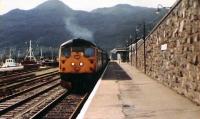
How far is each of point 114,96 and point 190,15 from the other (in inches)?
200

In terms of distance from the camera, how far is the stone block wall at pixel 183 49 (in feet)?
43.0

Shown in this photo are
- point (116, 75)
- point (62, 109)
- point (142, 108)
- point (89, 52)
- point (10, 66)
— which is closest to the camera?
point (142, 108)

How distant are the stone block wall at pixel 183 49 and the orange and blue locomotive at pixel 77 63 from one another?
5.63 meters

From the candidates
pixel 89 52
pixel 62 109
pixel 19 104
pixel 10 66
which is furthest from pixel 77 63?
pixel 10 66

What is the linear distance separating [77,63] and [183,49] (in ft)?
36.8

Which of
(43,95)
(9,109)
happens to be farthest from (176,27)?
(43,95)

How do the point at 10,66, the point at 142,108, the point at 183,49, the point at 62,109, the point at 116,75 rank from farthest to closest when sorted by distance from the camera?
the point at 10,66 → the point at 116,75 → the point at 62,109 → the point at 183,49 → the point at 142,108

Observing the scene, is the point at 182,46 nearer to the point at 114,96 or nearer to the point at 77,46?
the point at 114,96

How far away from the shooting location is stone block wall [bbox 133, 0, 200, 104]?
516 inches

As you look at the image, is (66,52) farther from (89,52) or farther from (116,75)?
(116,75)

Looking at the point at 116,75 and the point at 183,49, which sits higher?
the point at 183,49

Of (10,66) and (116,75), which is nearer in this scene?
(116,75)

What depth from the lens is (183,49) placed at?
51.0 ft

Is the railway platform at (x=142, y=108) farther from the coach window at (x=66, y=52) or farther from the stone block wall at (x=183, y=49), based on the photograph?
the coach window at (x=66, y=52)
